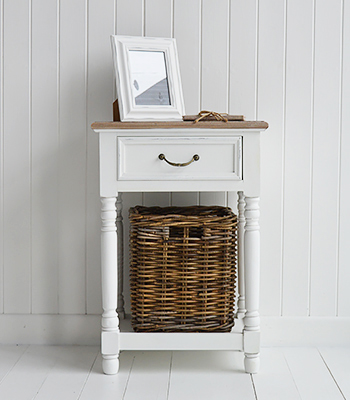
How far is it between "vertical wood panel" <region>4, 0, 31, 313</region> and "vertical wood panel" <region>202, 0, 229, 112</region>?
65 centimetres

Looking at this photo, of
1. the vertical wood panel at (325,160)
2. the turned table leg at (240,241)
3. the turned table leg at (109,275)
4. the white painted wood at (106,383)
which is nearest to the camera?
the white painted wood at (106,383)

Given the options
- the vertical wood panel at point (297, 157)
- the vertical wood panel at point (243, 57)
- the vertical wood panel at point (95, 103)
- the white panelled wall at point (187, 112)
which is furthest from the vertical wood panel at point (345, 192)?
the vertical wood panel at point (95, 103)

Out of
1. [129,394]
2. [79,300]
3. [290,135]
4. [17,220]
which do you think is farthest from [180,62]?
[129,394]

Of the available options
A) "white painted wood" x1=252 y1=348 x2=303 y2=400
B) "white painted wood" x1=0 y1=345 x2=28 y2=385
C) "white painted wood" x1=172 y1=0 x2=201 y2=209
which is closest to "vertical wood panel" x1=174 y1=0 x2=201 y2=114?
"white painted wood" x1=172 y1=0 x2=201 y2=209

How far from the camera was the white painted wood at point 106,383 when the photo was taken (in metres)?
1.49

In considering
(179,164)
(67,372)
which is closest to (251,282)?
(179,164)

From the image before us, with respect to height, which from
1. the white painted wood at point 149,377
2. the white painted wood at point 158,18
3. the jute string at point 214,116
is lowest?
the white painted wood at point 149,377

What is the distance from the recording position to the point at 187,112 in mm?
1919

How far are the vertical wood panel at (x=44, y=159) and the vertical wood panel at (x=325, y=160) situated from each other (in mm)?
958

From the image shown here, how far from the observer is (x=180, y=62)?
191 centimetres

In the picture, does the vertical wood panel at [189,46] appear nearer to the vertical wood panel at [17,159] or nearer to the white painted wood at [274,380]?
the vertical wood panel at [17,159]

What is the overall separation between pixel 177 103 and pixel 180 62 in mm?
304

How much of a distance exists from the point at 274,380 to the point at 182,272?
1.42ft

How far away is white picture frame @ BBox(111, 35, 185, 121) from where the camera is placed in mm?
1626
